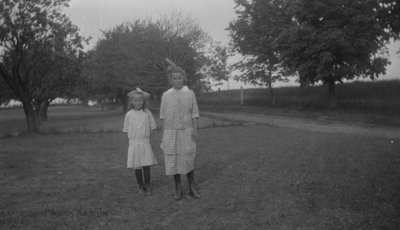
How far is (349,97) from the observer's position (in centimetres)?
2558

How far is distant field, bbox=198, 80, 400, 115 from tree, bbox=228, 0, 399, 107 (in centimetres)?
138

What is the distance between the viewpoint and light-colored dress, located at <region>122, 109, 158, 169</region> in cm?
662

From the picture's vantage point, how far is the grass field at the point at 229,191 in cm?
489

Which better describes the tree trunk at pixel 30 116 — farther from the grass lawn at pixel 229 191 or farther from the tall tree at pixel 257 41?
the tall tree at pixel 257 41

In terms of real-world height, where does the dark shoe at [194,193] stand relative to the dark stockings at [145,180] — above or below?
below

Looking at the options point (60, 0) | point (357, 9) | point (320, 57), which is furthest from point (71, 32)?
point (357, 9)

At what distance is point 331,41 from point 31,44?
1500cm

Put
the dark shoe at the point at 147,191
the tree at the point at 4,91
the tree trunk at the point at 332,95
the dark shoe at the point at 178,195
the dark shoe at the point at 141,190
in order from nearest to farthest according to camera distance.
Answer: the dark shoe at the point at 178,195 < the dark shoe at the point at 147,191 < the dark shoe at the point at 141,190 < the tree trunk at the point at 332,95 < the tree at the point at 4,91

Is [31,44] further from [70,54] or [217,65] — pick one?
[217,65]

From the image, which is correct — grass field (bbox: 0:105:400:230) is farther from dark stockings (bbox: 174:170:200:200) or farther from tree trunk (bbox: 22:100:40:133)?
tree trunk (bbox: 22:100:40:133)

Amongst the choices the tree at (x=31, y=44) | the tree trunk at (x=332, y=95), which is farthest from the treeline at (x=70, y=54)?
the tree trunk at (x=332, y=95)

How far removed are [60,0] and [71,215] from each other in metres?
16.8

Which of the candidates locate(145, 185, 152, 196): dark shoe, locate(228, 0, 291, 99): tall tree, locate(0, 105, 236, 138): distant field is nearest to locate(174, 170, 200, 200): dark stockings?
locate(145, 185, 152, 196): dark shoe

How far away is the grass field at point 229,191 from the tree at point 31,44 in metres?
9.14
